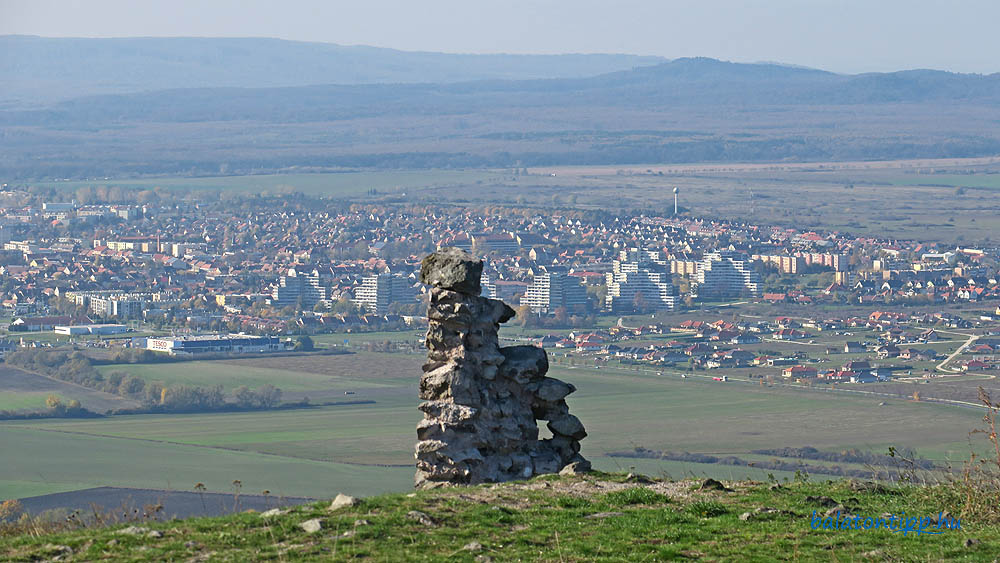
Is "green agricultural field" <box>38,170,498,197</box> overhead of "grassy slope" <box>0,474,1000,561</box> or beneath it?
overhead

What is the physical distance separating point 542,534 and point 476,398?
12.8 feet

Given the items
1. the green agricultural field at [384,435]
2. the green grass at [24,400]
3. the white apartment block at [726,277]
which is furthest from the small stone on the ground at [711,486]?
the white apartment block at [726,277]

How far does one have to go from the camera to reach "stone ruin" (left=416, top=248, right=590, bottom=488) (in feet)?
49.1

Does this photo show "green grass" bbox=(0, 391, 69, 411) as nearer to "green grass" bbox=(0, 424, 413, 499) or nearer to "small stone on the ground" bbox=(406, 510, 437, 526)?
"green grass" bbox=(0, 424, 413, 499)

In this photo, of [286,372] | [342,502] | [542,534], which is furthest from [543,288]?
[542,534]

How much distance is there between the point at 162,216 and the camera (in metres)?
162

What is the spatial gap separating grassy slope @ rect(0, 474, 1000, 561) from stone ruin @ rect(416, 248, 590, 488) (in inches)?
79.6

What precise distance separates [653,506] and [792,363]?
2281 inches

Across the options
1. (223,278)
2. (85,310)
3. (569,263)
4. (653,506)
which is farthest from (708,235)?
(653,506)

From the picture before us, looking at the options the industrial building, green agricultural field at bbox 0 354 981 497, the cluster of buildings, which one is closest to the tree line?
green agricultural field at bbox 0 354 981 497

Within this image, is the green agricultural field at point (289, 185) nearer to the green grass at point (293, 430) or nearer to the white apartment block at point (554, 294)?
the white apartment block at point (554, 294)

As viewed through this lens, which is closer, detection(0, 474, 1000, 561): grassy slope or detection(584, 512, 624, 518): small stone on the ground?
detection(0, 474, 1000, 561): grassy slope

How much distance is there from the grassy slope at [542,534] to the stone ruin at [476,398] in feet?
6.64

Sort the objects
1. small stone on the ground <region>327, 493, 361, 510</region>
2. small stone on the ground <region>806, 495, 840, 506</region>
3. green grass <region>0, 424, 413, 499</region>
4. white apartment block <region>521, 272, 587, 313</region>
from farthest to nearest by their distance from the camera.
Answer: white apartment block <region>521, 272, 587, 313</region>, green grass <region>0, 424, 413, 499</region>, small stone on the ground <region>806, 495, 840, 506</region>, small stone on the ground <region>327, 493, 361, 510</region>
